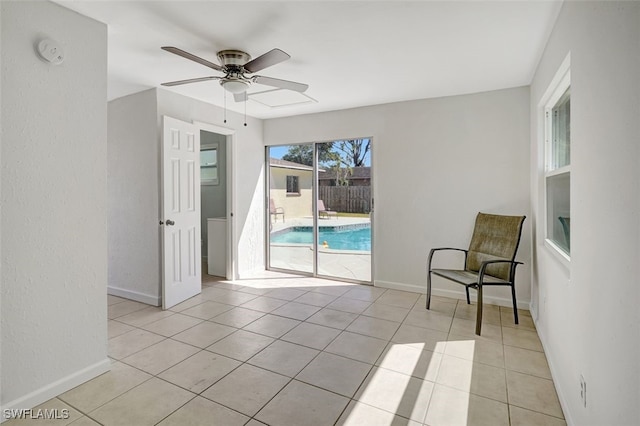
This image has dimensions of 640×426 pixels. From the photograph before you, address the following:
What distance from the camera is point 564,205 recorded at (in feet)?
7.42

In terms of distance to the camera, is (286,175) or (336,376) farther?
(286,175)

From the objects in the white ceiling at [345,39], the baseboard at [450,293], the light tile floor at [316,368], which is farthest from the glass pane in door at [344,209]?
the white ceiling at [345,39]

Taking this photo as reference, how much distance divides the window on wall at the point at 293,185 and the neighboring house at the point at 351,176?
394mm

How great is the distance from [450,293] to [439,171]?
4.80ft

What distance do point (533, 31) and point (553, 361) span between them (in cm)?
227

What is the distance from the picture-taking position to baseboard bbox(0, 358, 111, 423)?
1.83 metres

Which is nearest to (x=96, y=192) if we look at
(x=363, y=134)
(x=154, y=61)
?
(x=154, y=61)

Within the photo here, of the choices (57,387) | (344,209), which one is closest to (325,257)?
(344,209)

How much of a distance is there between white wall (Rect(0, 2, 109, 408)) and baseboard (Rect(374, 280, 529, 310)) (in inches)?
122

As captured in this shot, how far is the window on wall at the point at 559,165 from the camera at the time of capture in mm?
2158

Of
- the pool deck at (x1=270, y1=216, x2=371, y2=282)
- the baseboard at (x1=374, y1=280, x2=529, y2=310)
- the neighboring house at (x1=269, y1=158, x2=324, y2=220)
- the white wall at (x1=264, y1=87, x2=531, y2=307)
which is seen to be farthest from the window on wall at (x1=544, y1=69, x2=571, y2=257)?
the neighboring house at (x1=269, y1=158, x2=324, y2=220)

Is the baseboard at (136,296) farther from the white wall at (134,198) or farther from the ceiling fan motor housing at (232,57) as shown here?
the ceiling fan motor housing at (232,57)

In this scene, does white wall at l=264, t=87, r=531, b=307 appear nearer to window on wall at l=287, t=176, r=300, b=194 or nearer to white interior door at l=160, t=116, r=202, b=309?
window on wall at l=287, t=176, r=300, b=194

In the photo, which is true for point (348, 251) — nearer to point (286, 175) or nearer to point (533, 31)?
point (286, 175)
